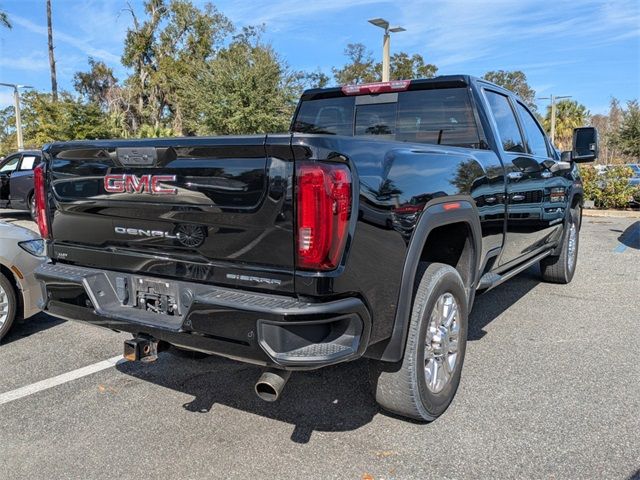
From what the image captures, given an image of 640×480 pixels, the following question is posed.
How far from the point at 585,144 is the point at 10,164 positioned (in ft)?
44.6

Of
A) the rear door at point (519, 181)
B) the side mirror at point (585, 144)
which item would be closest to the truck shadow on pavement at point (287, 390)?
the rear door at point (519, 181)

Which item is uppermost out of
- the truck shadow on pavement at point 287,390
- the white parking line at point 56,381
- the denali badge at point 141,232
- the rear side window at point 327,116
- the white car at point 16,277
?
the rear side window at point 327,116

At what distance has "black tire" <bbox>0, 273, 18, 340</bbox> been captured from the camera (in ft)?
14.8

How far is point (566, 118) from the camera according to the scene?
4934 cm

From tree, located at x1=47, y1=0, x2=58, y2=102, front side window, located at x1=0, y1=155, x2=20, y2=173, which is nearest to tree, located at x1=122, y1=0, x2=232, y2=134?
tree, located at x1=47, y1=0, x2=58, y2=102

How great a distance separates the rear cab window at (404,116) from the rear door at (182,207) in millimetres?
2173

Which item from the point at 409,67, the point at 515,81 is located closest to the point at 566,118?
the point at 515,81

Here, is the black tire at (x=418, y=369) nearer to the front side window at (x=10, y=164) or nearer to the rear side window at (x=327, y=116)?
the rear side window at (x=327, y=116)

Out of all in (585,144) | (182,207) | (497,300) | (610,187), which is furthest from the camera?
(610,187)

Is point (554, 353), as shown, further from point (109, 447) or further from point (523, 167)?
point (109, 447)

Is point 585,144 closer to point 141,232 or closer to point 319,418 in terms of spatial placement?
point 319,418

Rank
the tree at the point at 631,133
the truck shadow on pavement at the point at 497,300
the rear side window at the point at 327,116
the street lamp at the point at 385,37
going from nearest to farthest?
1. the rear side window at the point at 327,116
2. the truck shadow on pavement at the point at 497,300
3. the street lamp at the point at 385,37
4. the tree at the point at 631,133

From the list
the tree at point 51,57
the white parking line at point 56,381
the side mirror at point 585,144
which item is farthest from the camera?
the tree at point 51,57

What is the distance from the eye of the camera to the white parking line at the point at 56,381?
3.57 meters
